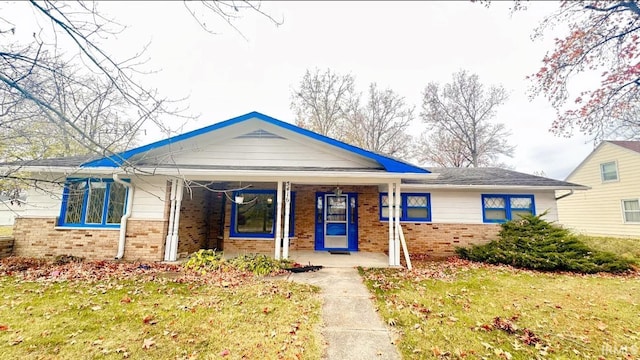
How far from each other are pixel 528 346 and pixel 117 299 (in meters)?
6.78

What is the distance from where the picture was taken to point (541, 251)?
763 centimetres

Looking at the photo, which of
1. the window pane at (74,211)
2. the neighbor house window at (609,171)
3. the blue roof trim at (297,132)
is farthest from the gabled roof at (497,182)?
the window pane at (74,211)

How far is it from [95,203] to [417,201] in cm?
1104

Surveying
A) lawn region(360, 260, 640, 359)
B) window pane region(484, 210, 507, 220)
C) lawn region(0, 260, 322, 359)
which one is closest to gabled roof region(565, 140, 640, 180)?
window pane region(484, 210, 507, 220)

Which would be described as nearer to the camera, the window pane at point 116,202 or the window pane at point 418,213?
the window pane at point 116,202

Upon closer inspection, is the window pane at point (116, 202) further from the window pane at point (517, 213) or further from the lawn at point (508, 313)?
the window pane at point (517, 213)

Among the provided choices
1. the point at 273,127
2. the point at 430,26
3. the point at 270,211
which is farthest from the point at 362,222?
the point at 430,26

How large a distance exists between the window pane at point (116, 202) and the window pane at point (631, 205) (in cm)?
2411

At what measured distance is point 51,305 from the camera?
4410mm

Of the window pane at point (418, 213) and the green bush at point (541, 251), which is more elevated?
the window pane at point (418, 213)

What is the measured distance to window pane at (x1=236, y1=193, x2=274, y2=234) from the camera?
31.4ft

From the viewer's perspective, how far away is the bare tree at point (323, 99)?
74.5 feet

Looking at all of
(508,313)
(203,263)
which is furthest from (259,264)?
(508,313)

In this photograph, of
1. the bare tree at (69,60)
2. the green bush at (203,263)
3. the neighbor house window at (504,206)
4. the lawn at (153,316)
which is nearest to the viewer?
the bare tree at (69,60)
